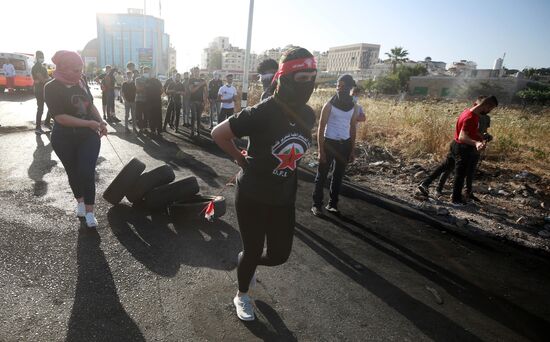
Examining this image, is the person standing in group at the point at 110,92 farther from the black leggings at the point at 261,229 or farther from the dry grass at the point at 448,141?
the black leggings at the point at 261,229

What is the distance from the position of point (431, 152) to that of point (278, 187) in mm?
7657

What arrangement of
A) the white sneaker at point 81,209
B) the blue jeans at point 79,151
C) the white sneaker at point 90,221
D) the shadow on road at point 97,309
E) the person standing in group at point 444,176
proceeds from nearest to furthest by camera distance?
1. the shadow on road at point 97,309
2. the blue jeans at point 79,151
3. the white sneaker at point 90,221
4. the white sneaker at point 81,209
5. the person standing in group at point 444,176

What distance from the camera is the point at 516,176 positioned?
7152 mm

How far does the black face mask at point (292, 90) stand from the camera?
2.32 m

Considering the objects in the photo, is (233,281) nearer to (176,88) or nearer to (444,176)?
(444,176)

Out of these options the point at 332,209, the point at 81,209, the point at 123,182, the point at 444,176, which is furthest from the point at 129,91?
Answer: the point at 444,176

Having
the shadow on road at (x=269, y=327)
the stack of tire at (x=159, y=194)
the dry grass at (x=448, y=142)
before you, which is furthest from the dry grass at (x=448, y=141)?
the shadow on road at (x=269, y=327)

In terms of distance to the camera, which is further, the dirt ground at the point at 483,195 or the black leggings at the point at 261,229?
the dirt ground at the point at 483,195

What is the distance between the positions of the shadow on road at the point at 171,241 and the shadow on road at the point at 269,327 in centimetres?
77

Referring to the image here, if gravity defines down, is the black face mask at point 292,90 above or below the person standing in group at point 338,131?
above

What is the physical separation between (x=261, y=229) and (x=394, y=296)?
1.71 metres

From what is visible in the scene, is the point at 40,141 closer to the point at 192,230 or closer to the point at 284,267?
the point at 192,230

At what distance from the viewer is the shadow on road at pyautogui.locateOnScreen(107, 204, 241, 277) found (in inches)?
136

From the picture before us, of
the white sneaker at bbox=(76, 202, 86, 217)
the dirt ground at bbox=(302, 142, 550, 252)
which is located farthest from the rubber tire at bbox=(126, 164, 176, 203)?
the dirt ground at bbox=(302, 142, 550, 252)
